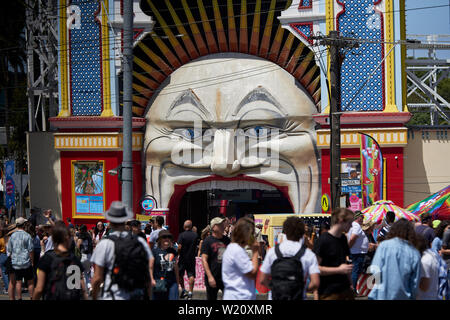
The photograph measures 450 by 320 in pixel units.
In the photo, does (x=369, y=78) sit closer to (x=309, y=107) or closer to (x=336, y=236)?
(x=309, y=107)

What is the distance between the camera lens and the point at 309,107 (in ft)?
77.6

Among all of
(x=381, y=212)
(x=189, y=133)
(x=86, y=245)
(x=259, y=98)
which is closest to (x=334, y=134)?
(x=381, y=212)

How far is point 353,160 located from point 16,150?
762 inches

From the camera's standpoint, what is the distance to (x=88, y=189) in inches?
990

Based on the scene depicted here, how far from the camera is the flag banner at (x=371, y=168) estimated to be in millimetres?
22234

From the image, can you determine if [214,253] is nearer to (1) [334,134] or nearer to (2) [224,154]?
(1) [334,134]

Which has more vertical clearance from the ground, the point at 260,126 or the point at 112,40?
the point at 112,40

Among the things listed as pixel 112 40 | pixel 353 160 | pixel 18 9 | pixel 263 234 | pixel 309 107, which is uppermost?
pixel 18 9

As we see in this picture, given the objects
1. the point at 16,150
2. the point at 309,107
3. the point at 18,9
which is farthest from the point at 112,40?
the point at 16,150

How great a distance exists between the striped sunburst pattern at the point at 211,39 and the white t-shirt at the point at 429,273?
51.0 ft

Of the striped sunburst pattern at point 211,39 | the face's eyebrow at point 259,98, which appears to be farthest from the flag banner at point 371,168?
the face's eyebrow at point 259,98

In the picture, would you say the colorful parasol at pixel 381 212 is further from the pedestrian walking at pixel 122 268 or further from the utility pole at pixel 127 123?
the pedestrian walking at pixel 122 268

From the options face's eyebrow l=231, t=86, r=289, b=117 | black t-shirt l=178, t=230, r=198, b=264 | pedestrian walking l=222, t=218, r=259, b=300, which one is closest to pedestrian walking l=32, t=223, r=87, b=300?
pedestrian walking l=222, t=218, r=259, b=300

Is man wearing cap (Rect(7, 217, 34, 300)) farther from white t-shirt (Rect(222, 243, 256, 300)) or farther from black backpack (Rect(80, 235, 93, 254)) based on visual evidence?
white t-shirt (Rect(222, 243, 256, 300))
